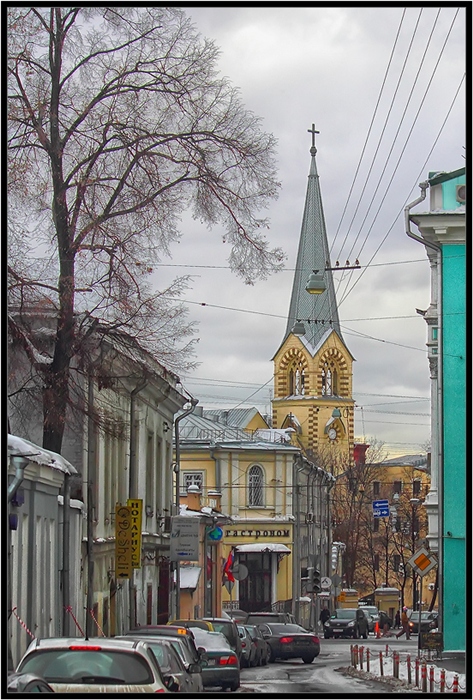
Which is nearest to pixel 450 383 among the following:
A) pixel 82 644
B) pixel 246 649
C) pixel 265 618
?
pixel 246 649

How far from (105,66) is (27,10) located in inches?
72.7

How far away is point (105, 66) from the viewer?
2364 centimetres

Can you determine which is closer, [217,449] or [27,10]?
[27,10]

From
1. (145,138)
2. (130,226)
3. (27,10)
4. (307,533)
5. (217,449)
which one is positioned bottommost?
(307,533)

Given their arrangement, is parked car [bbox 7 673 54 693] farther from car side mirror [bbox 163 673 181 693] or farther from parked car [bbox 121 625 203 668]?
parked car [bbox 121 625 203 668]

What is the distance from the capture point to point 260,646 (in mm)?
33125

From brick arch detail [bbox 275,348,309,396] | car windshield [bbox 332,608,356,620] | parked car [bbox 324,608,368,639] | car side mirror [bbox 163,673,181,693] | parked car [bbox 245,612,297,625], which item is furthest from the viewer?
brick arch detail [bbox 275,348,309,396]

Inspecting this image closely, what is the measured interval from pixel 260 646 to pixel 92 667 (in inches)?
853

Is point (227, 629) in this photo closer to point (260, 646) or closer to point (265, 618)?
point (260, 646)

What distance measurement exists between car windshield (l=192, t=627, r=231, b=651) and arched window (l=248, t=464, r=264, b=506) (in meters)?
42.8

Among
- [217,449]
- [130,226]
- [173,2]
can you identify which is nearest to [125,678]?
[173,2]

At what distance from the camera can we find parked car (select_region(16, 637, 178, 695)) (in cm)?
1190

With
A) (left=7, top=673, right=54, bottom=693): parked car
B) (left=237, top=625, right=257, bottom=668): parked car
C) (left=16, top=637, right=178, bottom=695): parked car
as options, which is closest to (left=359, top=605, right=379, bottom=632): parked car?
(left=237, top=625, right=257, bottom=668): parked car

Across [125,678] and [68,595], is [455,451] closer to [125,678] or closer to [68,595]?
[68,595]
